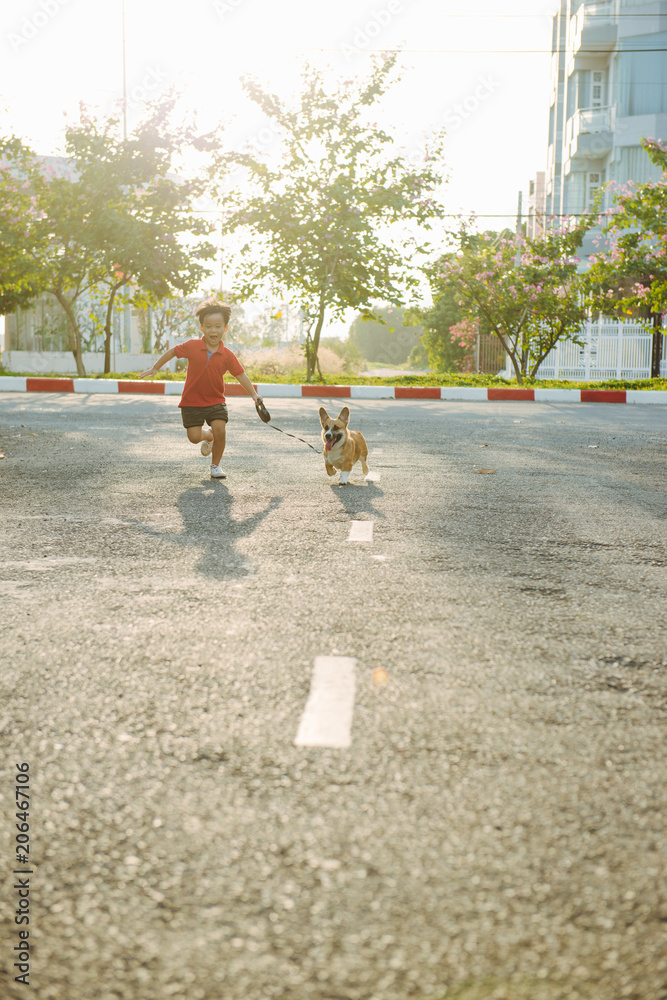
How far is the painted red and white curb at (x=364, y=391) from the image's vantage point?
1795cm

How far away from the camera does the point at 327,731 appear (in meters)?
2.35

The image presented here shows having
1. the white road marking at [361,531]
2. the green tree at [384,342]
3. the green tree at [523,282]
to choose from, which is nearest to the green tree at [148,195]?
the green tree at [523,282]

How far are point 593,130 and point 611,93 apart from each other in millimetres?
1460

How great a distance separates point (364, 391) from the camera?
1889cm

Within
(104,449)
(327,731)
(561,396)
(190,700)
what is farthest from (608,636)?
(561,396)

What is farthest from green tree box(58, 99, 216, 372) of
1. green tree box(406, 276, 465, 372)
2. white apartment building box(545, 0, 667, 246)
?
green tree box(406, 276, 465, 372)

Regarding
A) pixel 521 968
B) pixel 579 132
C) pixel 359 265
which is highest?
pixel 579 132

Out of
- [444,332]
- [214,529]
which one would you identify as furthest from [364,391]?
[444,332]

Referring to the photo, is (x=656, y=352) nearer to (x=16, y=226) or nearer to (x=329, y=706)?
(x=16, y=226)

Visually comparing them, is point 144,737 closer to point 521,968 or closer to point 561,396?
point 521,968

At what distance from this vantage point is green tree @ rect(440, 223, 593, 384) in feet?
73.6

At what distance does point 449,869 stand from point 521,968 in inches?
10.6

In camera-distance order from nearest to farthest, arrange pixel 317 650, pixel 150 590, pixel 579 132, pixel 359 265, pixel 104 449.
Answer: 1. pixel 317 650
2. pixel 150 590
3. pixel 104 449
4. pixel 359 265
5. pixel 579 132

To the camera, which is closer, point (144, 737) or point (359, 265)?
point (144, 737)
